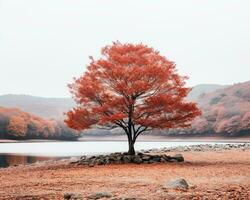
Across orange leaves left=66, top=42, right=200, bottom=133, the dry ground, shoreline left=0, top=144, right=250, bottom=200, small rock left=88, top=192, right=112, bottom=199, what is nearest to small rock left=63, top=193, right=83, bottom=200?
shoreline left=0, top=144, right=250, bottom=200

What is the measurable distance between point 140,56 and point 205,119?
404ft

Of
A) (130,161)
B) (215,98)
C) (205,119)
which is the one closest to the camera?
(130,161)

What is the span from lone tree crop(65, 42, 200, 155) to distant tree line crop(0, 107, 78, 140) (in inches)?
4631

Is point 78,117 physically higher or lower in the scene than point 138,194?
higher

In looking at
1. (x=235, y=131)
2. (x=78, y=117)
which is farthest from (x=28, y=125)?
(x=78, y=117)

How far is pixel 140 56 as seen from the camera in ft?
141

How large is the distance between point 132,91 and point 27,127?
12822cm

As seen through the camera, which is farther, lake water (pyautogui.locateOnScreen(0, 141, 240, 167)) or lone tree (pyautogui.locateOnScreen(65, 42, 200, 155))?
lake water (pyautogui.locateOnScreen(0, 141, 240, 167))

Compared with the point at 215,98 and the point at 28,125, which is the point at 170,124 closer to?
the point at 28,125

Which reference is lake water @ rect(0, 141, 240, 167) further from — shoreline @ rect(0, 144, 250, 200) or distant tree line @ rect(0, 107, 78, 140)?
distant tree line @ rect(0, 107, 78, 140)

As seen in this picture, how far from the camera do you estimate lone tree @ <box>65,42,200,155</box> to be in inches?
1647

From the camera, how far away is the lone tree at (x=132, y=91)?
137 ft

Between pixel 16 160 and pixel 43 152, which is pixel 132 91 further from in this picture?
pixel 43 152

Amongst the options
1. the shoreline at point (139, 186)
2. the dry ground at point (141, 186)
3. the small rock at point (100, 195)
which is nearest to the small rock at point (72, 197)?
the shoreline at point (139, 186)
